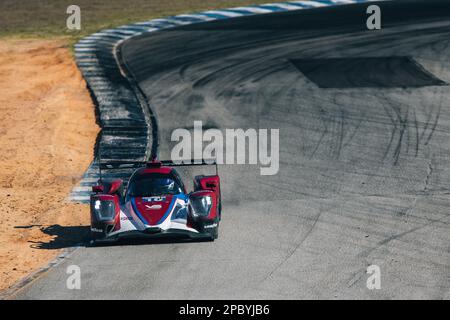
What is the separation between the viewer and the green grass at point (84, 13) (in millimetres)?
41250

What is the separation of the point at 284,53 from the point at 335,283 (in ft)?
64.1

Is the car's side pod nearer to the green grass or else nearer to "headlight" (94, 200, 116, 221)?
"headlight" (94, 200, 116, 221)

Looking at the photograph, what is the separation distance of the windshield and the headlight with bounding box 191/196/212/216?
0.64m

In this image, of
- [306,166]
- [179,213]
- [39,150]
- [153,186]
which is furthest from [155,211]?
[39,150]

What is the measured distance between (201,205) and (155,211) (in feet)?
2.90

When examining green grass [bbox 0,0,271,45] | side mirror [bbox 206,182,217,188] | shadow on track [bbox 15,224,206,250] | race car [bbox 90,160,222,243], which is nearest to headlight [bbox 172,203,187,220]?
race car [bbox 90,160,222,243]

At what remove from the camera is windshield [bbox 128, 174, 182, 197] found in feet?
61.7

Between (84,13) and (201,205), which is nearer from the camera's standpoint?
(201,205)

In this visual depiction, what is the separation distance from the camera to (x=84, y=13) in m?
44.1

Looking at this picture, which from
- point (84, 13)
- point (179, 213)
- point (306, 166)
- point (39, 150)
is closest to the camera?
point (179, 213)

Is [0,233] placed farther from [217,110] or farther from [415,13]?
[415,13]

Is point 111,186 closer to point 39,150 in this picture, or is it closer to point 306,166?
point 306,166

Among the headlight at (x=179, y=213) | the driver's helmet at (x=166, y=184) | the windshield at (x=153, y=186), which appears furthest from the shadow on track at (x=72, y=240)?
the driver's helmet at (x=166, y=184)
